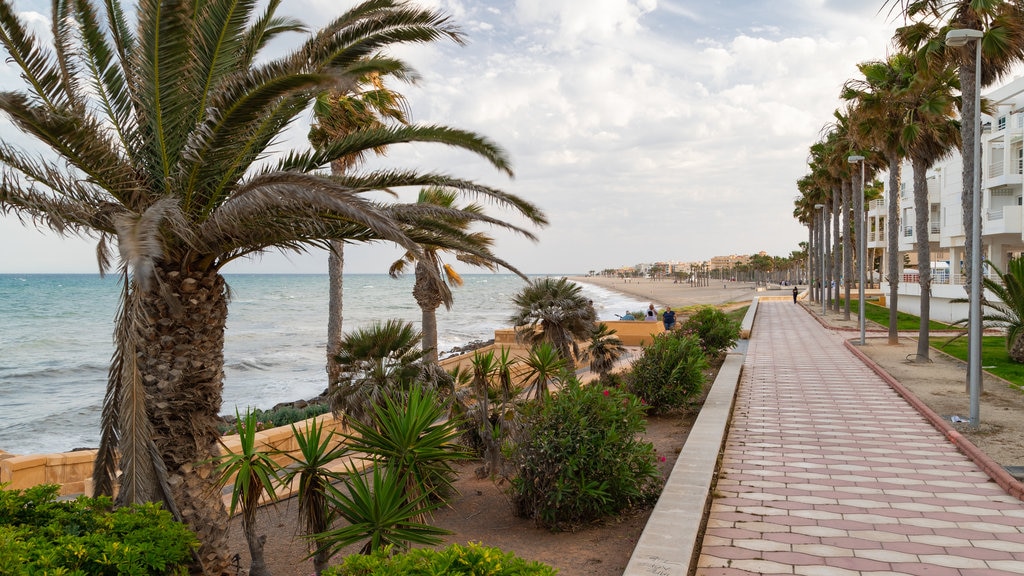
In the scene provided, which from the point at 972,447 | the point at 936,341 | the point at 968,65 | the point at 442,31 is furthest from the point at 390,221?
the point at 936,341

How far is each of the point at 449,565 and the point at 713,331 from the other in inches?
643

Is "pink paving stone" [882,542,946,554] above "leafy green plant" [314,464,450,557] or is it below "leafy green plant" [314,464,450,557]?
below

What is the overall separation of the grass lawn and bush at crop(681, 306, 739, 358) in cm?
546

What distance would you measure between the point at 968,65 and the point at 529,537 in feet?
43.1

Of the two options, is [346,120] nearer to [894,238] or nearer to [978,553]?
[978,553]

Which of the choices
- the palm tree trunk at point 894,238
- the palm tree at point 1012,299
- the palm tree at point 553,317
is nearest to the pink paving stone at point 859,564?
the palm tree at point 553,317

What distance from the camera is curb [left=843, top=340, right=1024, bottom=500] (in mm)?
7047

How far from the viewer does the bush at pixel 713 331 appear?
59.9ft

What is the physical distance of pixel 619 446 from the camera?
6711mm

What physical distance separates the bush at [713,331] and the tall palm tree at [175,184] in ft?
44.5

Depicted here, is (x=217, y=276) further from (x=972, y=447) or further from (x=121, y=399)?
→ (x=972, y=447)

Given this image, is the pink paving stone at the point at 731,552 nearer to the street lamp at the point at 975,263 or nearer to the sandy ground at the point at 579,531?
the sandy ground at the point at 579,531

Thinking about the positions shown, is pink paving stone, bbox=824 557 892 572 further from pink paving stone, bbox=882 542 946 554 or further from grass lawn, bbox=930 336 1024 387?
grass lawn, bbox=930 336 1024 387

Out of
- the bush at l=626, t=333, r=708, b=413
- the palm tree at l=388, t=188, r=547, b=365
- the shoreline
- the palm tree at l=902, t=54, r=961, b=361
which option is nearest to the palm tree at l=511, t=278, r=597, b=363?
the palm tree at l=388, t=188, r=547, b=365
